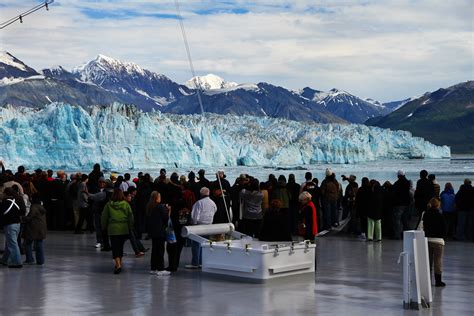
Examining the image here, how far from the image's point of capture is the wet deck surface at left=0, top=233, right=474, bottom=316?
10656 mm

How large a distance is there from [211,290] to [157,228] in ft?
6.40

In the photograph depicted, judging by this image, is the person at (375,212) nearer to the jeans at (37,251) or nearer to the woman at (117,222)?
the woman at (117,222)

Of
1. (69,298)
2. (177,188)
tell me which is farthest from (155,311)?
(177,188)

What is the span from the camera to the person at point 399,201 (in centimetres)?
1930

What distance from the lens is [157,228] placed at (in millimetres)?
13680

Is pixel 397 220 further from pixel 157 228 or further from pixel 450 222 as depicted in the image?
pixel 157 228

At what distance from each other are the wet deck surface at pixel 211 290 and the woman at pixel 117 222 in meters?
0.39

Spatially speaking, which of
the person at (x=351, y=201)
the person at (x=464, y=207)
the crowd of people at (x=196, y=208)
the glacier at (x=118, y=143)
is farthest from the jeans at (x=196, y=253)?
the glacier at (x=118, y=143)

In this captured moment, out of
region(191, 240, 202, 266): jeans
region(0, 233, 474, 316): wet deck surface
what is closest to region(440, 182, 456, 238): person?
region(0, 233, 474, 316): wet deck surface

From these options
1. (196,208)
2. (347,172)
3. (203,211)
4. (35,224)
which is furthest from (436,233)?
(347,172)

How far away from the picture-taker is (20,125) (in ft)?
256

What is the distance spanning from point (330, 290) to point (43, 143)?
68276 mm

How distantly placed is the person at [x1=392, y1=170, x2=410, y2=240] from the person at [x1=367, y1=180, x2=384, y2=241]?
1.61 feet

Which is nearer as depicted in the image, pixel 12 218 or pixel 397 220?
pixel 12 218
